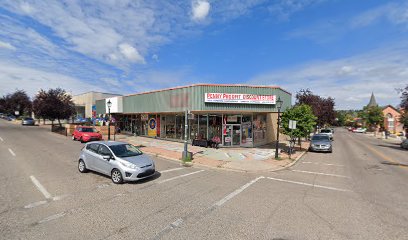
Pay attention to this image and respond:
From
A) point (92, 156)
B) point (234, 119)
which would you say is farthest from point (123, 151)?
point (234, 119)

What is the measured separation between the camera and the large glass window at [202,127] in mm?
20673

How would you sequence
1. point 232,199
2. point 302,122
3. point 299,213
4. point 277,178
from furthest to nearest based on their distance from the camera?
point 302,122 → point 277,178 → point 232,199 → point 299,213

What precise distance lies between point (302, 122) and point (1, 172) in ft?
62.7

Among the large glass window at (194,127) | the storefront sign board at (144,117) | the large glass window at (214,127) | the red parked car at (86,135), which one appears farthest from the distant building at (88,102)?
the large glass window at (214,127)

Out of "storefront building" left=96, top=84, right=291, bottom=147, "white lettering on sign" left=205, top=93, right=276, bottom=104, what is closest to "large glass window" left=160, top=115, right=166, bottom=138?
"storefront building" left=96, top=84, right=291, bottom=147

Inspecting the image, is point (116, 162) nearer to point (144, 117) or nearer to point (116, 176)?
point (116, 176)

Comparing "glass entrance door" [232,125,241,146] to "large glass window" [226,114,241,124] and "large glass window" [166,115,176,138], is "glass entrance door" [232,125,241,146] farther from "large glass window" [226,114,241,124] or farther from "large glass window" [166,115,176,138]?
"large glass window" [166,115,176,138]

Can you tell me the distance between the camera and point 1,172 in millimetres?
9656

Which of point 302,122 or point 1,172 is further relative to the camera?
point 302,122

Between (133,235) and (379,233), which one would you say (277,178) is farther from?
(133,235)

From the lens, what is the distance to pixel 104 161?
9.09m

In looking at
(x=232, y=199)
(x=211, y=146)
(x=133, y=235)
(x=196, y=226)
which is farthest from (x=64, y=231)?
(x=211, y=146)

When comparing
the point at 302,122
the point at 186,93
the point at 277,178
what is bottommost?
the point at 277,178

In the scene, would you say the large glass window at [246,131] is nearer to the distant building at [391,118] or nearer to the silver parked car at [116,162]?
the silver parked car at [116,162]
